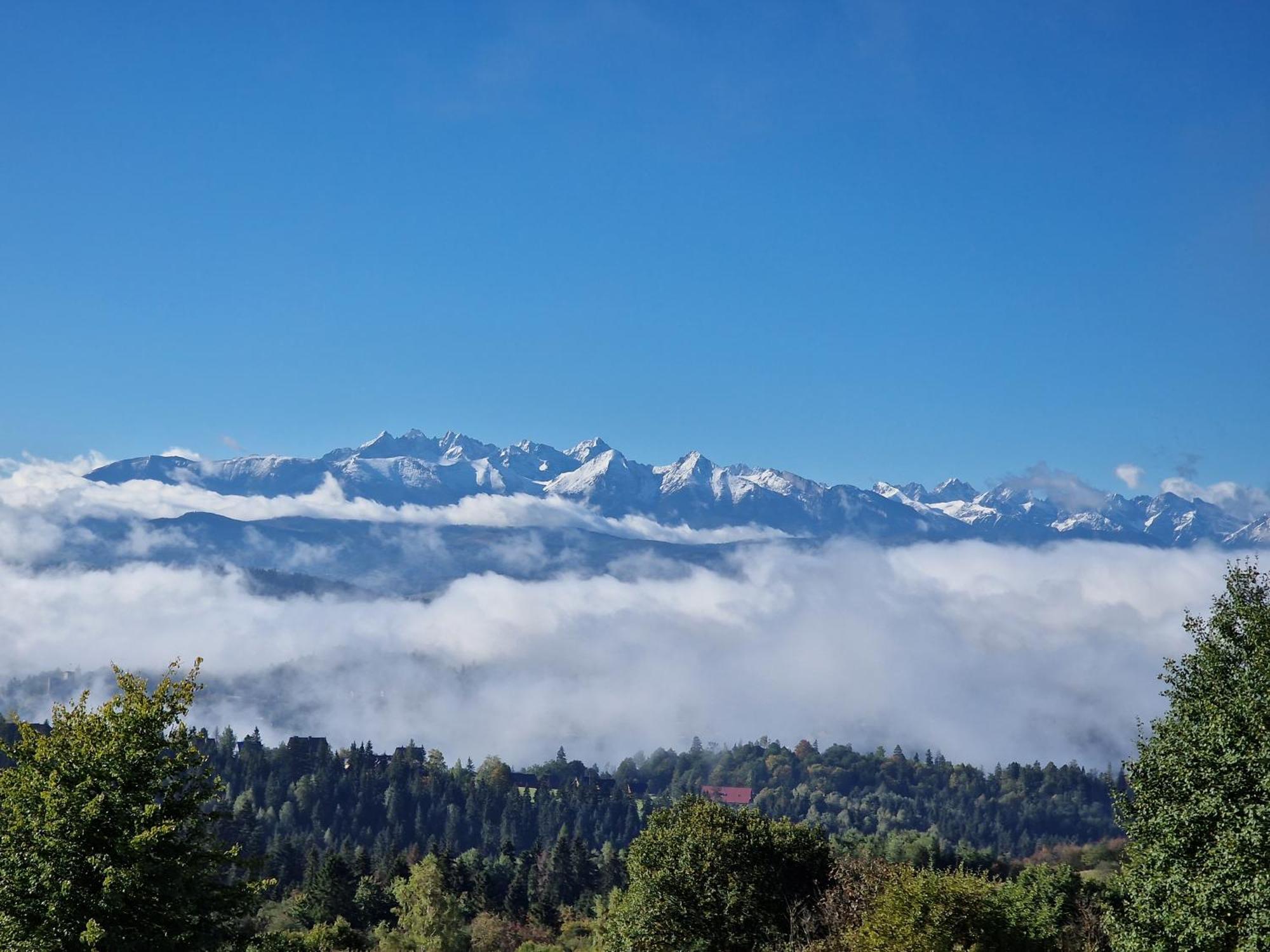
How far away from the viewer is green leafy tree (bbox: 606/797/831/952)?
46125 millimetres

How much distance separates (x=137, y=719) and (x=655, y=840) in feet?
95.2

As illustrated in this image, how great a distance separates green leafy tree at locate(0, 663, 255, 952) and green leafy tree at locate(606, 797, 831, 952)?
2312cm

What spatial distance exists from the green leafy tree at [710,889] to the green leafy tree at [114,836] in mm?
23118

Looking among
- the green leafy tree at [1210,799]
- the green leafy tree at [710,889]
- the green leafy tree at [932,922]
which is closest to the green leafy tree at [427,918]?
the green leafy tree at [710,889]

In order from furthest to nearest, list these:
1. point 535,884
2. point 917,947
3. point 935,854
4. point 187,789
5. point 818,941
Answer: point 535,884
point 935,854
point 818,941
point 917,947
point 187,789

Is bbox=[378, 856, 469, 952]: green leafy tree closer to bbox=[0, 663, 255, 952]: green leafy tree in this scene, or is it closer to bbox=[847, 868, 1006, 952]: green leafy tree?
bbox=[847, 868, 1006, 952]: green leafy tree

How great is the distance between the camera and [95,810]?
2452cm

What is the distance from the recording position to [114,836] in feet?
82.6

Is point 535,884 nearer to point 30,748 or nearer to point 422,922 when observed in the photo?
point 422,922

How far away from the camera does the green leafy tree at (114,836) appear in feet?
78.2

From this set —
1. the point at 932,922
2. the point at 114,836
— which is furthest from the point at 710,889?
the point at 114,836

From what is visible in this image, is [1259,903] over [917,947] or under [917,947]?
over

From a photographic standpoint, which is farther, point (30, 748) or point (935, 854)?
point (935, 854)

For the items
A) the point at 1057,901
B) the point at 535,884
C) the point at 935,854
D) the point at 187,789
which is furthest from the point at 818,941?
the point at 535,884
